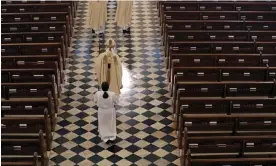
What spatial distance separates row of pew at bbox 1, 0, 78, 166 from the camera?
8.94m

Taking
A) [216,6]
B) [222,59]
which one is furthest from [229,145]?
[216,6]

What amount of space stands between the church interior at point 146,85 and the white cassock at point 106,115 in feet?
0.96

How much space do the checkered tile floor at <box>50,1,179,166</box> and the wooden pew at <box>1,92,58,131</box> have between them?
81 cm

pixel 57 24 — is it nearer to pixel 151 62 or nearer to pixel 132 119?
pixel 151 62

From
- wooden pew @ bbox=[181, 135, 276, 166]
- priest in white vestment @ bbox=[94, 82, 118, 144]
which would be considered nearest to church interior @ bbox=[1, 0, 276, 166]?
wooden pew @ bbox=[181, 135, 276, 166]

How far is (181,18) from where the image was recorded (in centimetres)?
1466

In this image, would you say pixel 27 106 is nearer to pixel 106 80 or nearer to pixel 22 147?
pixel 22 147

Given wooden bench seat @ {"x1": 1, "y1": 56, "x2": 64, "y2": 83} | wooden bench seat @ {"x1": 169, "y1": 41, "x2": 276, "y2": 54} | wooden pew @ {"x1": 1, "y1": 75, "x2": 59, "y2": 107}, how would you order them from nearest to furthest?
wooden pew @ {"x1": 1, "y1": 75, "x2": 59, "y2": 107} → wooden bench seat @ {"x1": 1, "y1": 56, "x2": 64, "y2": 83} → wooden bench seat @ {"x1": 169, "y1": 41, "x2": 276, "y2": 54}

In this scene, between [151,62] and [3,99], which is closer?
[3,99]

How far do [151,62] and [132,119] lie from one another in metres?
3.00

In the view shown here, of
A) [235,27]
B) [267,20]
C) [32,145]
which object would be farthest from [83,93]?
[267,20]

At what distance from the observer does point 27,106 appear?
10195mm

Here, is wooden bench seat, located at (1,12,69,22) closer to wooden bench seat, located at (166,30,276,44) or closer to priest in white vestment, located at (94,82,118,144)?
wooden bench seat, located at (166,30,276,44)

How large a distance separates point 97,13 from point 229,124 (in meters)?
6.96
